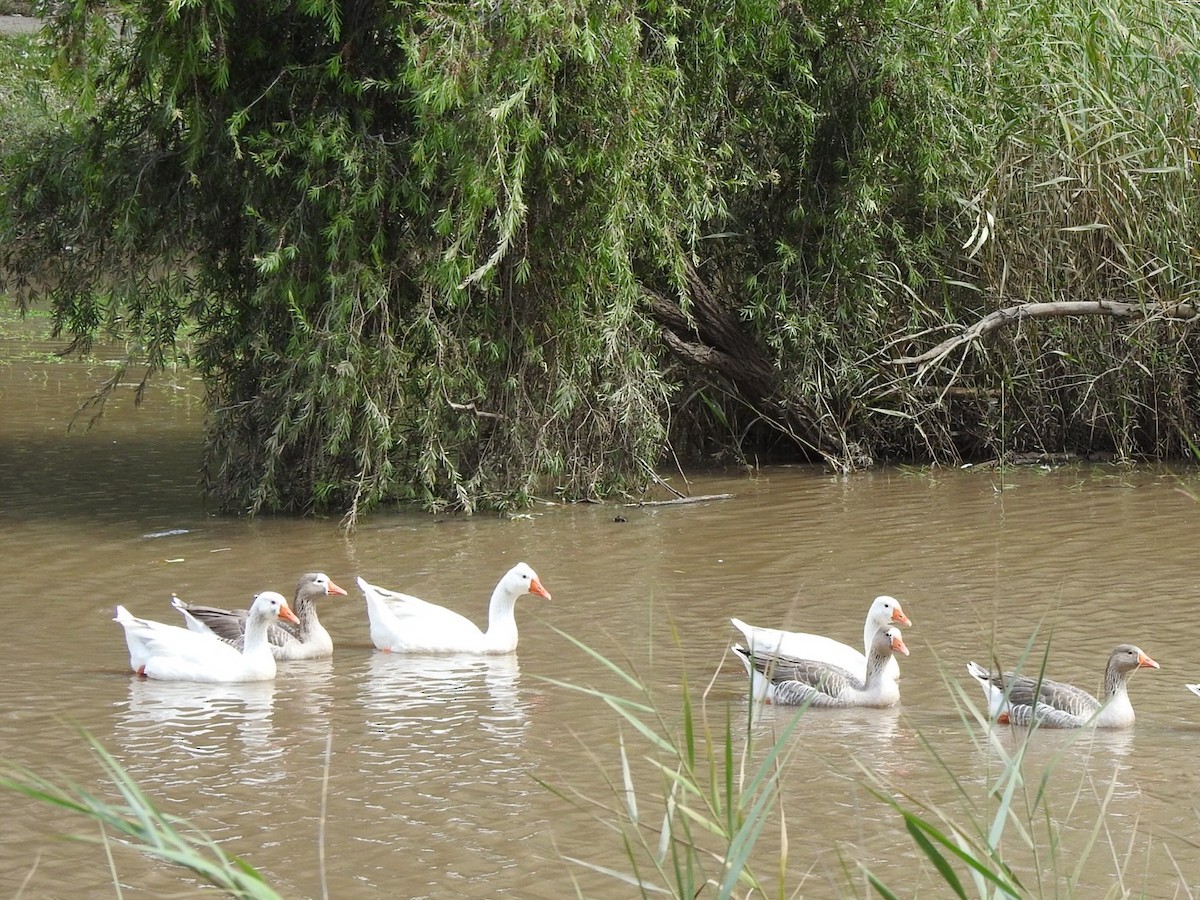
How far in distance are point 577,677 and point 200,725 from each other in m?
1.96

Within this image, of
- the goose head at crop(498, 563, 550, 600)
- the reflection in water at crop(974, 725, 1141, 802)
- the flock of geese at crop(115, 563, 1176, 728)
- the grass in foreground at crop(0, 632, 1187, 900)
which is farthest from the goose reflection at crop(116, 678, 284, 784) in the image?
the reflection in water at crop(974, 725, 1141, 802)

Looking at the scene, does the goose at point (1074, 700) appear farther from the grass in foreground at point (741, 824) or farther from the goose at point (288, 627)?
the goose at point (288, 627)

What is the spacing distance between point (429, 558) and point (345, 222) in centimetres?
258

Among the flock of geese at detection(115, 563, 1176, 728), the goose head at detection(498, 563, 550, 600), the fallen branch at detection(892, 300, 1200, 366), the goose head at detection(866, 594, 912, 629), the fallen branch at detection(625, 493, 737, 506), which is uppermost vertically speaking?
the fallen branch at detection(892, 300, 1200, 366)

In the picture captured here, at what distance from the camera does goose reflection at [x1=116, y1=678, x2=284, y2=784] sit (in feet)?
22.4

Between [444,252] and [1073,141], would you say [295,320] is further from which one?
[1073,141]

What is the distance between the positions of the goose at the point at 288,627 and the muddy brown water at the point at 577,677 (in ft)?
0.55

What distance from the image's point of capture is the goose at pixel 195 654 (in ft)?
26.8

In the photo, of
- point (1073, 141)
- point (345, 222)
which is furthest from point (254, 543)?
point (1073, 141)

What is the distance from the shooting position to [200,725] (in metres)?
7.43

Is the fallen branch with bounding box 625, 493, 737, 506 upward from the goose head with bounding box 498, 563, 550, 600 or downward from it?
upward

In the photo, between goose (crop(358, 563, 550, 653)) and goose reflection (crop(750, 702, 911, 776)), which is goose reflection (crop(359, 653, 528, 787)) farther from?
goose reflection (crop(750, 702, 911, 776))

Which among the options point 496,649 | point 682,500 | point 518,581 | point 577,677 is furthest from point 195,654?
point 682,500

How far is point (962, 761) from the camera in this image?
6703 mm
